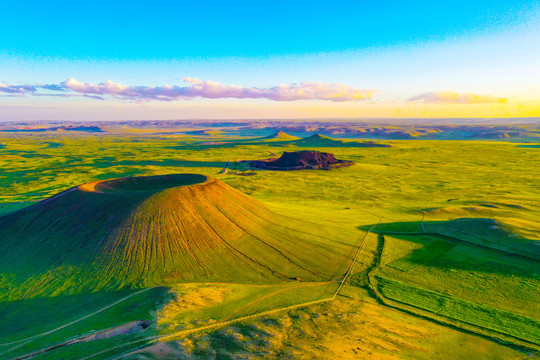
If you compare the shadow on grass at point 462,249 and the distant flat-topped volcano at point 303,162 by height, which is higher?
the distant flat-topped volcano at point 303,162

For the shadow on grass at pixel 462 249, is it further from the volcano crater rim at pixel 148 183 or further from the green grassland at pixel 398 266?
the volcano crater rim at pixel 148 183

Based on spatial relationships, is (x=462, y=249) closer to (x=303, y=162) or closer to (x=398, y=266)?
(x=398, y=266)

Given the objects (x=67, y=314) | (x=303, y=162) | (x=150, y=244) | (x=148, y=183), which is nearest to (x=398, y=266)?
(x=150, y=244)

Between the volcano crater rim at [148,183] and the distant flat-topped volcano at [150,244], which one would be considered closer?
the distant flat-topped volcano at [150,244]

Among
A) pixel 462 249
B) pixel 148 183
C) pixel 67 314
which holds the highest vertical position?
pixel 148 183

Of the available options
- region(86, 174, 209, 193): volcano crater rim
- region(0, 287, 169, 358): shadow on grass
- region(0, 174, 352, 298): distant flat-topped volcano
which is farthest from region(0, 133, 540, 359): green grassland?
region(86, 174, 209, 193): volcano crater rim

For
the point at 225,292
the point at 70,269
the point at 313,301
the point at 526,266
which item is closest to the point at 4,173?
the point at 70,269

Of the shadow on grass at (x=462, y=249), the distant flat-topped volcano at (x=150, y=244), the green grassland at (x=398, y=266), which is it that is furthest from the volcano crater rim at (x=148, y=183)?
the shadow on grass at (x=462, y=249)

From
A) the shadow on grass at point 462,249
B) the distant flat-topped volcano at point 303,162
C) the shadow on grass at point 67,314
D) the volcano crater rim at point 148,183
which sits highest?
the volcano crater rim at point 148,183
